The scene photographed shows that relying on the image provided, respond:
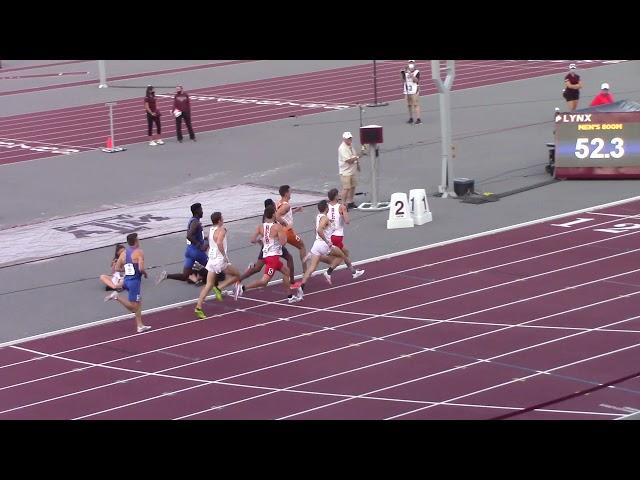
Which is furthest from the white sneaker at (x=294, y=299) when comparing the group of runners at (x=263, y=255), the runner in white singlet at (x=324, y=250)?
the runner in white singlet at (x=324, y=250)

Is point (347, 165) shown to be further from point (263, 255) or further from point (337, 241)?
point (263, 255)

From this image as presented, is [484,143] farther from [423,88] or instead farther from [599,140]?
[423,88]

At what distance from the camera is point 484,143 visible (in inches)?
1049

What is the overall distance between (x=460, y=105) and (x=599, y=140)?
33.3 feet

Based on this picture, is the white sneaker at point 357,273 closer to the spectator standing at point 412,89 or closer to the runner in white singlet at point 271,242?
the runner in white singlet at point 271,242

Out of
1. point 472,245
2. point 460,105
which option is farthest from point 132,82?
point 472,245

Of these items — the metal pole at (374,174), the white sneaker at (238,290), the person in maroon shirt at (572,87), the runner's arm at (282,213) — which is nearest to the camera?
the white sneaker at (238,290)

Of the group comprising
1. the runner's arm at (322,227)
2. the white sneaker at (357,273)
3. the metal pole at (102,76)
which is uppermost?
the metal pole at (102,76)

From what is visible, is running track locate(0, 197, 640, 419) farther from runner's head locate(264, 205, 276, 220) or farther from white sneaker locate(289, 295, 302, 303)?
runner's head locate(264, 205, 276, 220)

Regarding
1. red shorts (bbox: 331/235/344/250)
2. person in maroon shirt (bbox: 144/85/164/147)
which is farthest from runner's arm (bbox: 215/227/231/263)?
person in maroon shirt (bbox: 144/85/164/147)

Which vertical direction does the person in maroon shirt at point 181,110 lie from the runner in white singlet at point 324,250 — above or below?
above

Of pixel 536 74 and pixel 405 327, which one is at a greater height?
pixel 536 74

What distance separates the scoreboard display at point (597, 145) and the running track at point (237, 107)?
616cm

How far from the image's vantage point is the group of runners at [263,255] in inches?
593
